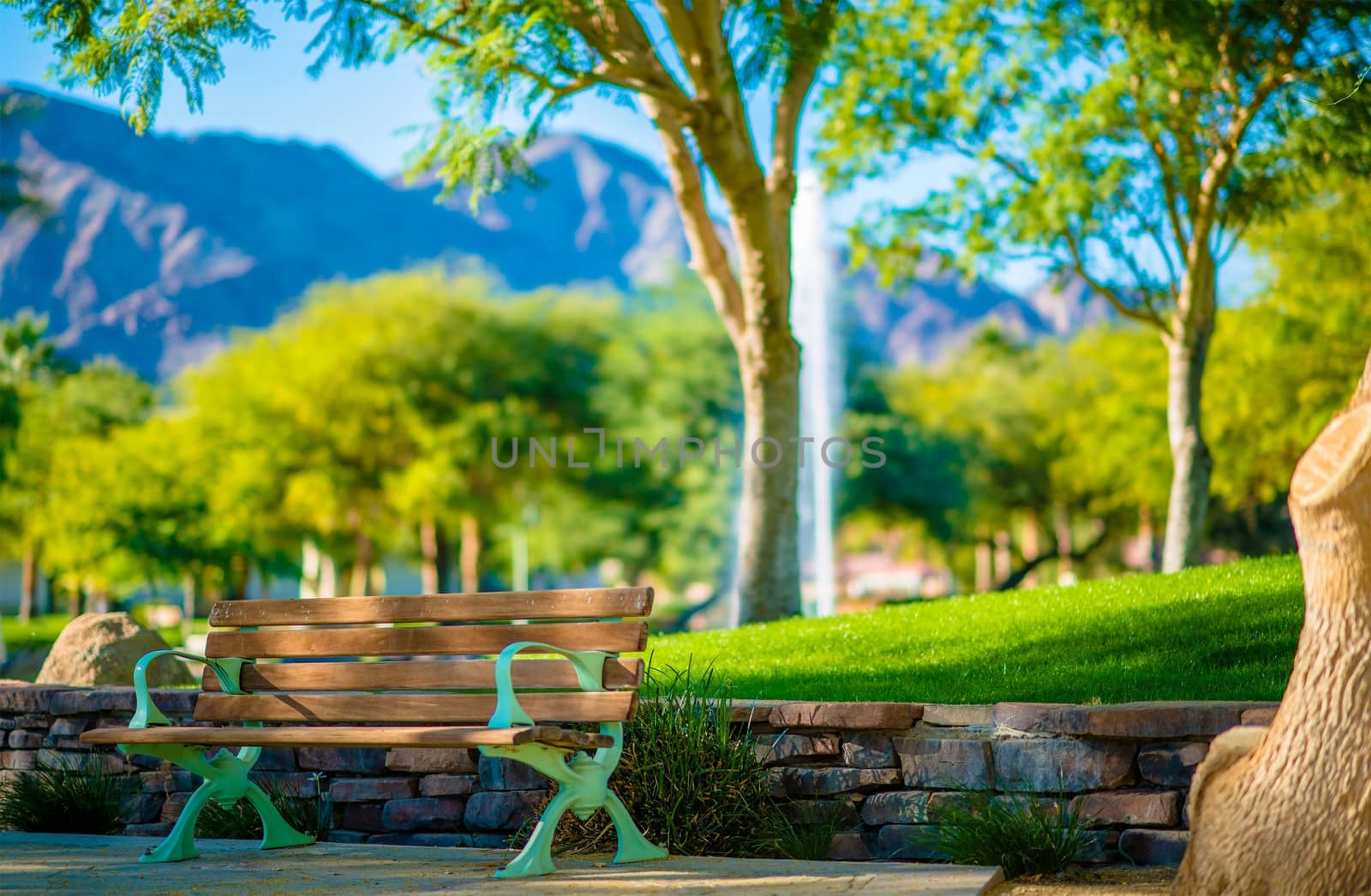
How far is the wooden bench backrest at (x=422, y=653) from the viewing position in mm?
5055

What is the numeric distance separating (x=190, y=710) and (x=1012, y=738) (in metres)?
3.92

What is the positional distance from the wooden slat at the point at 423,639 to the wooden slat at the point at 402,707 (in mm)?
182

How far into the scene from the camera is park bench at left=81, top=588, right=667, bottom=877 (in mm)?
4844

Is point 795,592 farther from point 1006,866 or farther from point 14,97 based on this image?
point 14,97

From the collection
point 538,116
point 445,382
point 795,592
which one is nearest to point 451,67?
point 538,116

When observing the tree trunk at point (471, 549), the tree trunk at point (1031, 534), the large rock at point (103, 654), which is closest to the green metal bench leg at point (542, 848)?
the large rock at point (103, 654)

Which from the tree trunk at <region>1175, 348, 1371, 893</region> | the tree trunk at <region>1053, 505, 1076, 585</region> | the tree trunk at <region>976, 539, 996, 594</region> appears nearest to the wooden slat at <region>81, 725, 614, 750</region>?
the tree trunk at <region>1175, 348, 1371, 893</region>

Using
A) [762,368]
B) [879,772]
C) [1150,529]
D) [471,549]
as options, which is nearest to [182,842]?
[879,772]

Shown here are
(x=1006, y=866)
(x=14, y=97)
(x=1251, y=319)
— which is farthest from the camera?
(x=14, y=97)

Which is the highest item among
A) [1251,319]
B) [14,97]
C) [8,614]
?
[14,97]

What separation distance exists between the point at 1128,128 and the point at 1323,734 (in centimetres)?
1142

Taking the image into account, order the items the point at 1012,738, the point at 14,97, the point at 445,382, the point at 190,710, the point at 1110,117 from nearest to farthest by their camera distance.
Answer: the point at 1012,738 < the point at 190,710 < the point at 1110,117 < the point at 14,97 < the point at 445,382

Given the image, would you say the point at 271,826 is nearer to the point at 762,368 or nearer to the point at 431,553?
the point at 762,368

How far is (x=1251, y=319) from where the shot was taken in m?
21.9
